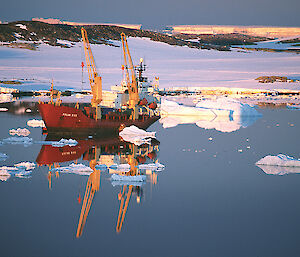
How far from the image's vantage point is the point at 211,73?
227ft

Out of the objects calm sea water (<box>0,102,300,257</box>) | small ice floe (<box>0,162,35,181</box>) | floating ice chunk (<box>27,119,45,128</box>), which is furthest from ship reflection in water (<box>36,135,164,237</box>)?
floating ice chunk (<box>27,119,45,128</box>)

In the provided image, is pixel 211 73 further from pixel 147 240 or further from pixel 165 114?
pixel 147 240

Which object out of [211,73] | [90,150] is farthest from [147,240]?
[211,73]

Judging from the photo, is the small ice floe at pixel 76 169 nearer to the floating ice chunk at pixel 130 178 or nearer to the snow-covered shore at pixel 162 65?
the floating ice chunk at pixel 130 178

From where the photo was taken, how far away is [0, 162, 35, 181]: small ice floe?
15695mm

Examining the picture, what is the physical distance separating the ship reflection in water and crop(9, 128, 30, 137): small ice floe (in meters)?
1.16

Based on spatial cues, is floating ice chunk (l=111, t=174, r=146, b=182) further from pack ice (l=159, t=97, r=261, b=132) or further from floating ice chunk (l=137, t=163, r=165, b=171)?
pack ice (l=159, t=97, r=261, b=132)

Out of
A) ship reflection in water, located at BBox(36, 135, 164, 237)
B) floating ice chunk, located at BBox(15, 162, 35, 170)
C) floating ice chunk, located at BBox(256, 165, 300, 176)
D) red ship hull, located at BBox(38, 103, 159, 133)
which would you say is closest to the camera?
ship reflection in water, located at BBox(36, 135, 164, 237)

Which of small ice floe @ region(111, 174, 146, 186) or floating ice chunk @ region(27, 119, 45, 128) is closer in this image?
small ice floe @ region(111, 174, 146, 186)

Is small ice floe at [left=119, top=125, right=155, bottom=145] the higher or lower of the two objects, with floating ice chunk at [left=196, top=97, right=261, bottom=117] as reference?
higher

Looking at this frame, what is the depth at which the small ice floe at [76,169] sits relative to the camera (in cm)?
1650

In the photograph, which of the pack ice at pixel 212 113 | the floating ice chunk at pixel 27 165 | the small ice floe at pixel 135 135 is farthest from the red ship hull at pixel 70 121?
the floating ice chunk at pixel 27 165

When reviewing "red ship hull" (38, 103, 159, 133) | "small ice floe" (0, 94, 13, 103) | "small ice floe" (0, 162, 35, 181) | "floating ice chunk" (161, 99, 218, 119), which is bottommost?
"small ice floe" (0, 94, 13, 103)

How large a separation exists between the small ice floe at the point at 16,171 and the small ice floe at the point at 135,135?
7.21 meters
